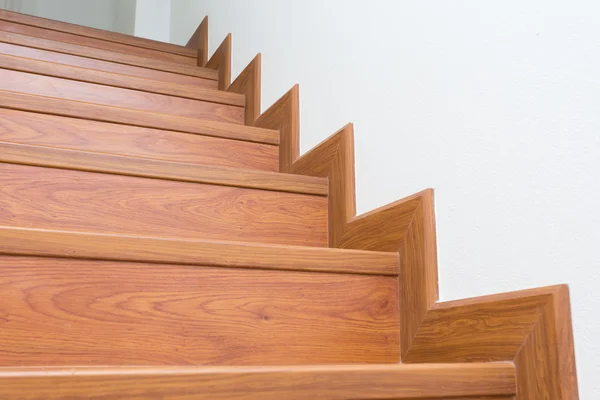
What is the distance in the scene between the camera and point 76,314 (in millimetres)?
588

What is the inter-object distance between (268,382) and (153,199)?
0.42 meters

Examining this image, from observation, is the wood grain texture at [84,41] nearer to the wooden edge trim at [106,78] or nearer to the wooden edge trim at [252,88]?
the wooden edge trim at [106,78]

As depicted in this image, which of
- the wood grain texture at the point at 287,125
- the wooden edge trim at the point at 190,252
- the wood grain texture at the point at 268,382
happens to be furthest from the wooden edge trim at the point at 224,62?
the wood grain texture at the point at 268,382

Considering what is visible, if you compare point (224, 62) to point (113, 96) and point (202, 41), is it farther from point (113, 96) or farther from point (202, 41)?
point (113, 96)

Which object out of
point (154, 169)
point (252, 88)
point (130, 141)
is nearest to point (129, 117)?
point (130, 141)

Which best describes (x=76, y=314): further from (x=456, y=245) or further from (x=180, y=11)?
(x=180, y=11)

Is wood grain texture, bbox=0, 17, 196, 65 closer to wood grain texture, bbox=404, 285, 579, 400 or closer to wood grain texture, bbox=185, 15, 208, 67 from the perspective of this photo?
wood grain texture, bbox=185, 15, 208, 67

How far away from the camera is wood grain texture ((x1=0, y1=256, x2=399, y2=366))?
1.88 ft

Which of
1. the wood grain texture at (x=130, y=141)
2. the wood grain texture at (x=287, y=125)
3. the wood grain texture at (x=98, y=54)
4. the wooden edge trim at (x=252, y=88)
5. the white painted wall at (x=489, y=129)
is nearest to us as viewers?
the white painted wall at (x=489, y=129)

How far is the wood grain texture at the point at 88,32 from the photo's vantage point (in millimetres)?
1722

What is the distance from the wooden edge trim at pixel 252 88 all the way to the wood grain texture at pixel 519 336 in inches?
32.2

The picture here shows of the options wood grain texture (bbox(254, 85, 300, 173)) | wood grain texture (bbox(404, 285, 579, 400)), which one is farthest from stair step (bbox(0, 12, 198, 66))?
wood grain texture (bbox(404, 285, 579, 400))

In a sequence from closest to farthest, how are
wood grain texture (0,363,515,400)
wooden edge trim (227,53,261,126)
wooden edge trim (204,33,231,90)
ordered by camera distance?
wood grain texture (0,363,515,400) < wooden edge trim (227,53,261,126) < wooden edge trim (204,33,231,90)

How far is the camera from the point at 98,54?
1.60 metres
